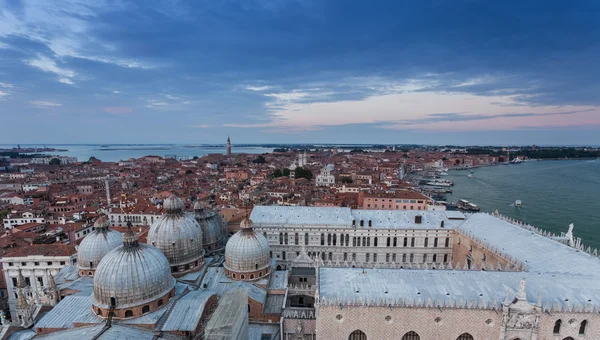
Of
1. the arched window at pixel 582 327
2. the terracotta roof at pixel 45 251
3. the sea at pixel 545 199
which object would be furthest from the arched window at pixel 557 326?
the terracotta roof at pixel 45 251

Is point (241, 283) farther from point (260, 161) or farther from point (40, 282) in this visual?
point (260, 161)

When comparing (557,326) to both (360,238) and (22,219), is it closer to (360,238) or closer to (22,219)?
(360,238)

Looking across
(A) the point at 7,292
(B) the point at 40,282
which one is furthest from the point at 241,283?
(A) the point at 7,292

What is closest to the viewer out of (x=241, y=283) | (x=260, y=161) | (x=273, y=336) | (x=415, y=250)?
(x=273, y=336)

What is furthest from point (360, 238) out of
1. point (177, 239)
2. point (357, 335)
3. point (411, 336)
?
point (177, 239)

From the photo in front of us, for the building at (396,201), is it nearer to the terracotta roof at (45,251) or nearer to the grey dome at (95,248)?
the grey dome at (95,248)
